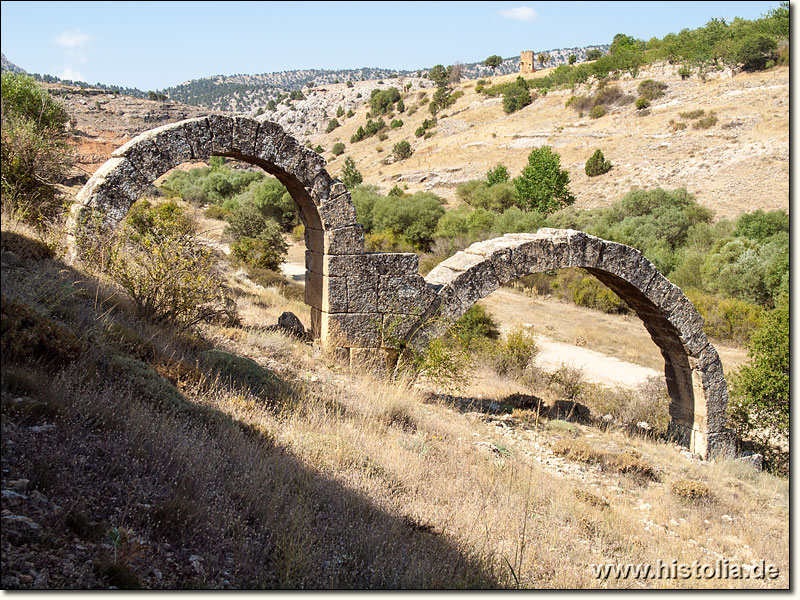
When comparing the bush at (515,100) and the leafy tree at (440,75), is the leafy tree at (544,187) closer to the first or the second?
the bush at (515,100)

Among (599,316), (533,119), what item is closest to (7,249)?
(599,316)

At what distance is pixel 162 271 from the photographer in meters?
7.36

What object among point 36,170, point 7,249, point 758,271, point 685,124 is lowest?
point 758,271

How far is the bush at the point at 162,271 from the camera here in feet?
24.0

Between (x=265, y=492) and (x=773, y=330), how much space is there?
10.4 metres

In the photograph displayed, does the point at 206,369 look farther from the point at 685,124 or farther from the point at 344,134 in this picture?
the point at 344,134

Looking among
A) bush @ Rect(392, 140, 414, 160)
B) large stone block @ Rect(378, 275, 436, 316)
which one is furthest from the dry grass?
bush @ Rect(392, 140, 414, 160)

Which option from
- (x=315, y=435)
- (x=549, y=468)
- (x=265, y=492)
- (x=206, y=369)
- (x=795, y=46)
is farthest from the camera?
(x=795, y=46)

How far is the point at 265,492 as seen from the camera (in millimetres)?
4004

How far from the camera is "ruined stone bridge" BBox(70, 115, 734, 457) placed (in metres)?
7.59

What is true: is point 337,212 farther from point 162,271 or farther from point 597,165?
point 597,165

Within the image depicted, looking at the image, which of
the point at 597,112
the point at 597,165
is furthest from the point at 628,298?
the point at 597,112

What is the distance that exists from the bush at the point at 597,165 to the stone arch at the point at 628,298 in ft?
104

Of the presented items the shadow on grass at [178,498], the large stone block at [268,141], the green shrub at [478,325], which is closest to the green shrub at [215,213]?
the green shrub at [478,325]
